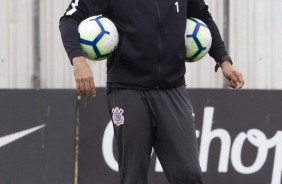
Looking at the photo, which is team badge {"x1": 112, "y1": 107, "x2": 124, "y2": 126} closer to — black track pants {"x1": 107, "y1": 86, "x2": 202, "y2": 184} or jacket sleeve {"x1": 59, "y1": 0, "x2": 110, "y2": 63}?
black track pants {"x1": 107, "y1": 86, "x2": 202, "y2": 184}

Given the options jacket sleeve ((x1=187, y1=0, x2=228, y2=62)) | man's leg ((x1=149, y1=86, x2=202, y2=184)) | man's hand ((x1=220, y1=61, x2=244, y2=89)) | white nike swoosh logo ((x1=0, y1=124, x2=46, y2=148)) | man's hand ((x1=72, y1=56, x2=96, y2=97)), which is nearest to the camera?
man's hand ((x1=72, y1=56, x2=96, y2=97))

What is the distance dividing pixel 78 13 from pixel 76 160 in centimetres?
333

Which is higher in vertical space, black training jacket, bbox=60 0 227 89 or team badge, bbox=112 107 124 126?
black training jacket, bbox=60 0 227 89

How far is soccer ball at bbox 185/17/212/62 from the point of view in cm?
459

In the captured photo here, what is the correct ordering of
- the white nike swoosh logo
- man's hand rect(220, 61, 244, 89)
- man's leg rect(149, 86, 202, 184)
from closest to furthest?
man's leg rect(149, 86, 202, 184) < man's hand rect(220, 61, 244, 89) < the white nike swoosh logo

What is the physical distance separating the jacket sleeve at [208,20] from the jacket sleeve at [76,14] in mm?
553

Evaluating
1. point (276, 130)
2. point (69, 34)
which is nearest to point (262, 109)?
point (276, 130)

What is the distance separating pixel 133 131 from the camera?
14.2ft

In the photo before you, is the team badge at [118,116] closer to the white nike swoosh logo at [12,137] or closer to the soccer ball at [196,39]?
the soccer ball at [196,39]

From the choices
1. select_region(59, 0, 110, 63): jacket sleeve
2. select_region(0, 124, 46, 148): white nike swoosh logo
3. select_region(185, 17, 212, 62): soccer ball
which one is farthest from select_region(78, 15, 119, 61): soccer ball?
select_region(0, 124, 46, 148): white nike swoosh logo

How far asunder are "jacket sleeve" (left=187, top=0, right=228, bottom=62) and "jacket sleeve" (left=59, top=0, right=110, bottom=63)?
1.81 feet

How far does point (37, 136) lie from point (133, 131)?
11.0 feet

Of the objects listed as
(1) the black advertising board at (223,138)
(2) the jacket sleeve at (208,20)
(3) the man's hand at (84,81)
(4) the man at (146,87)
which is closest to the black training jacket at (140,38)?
(4) the man at (146,87)

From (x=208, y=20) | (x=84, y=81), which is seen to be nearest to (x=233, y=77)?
(x=208, y=20)
